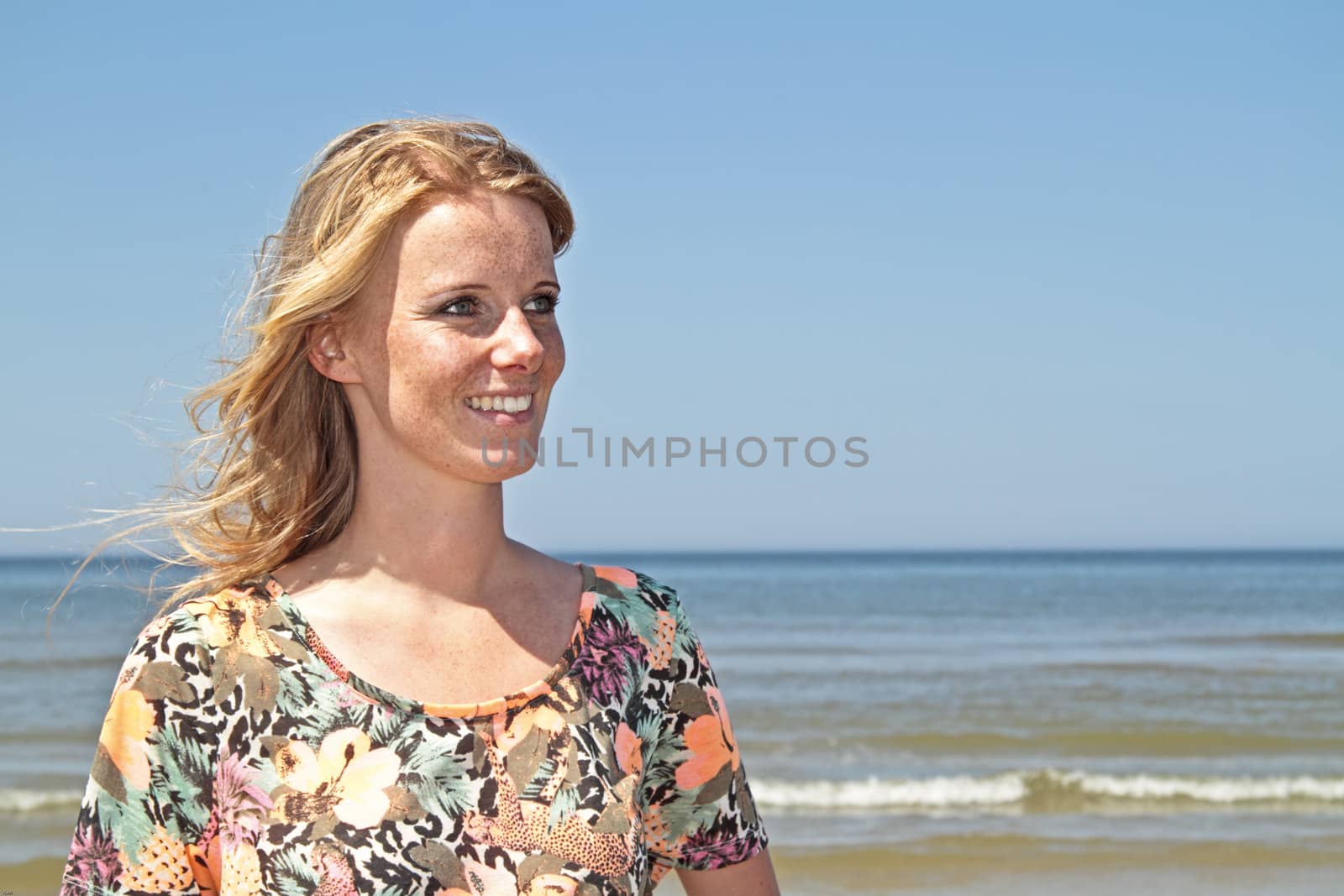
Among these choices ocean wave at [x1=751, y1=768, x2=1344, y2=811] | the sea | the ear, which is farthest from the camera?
ocean wave at [x1=751, y1=768, x2=1344, y2=811]

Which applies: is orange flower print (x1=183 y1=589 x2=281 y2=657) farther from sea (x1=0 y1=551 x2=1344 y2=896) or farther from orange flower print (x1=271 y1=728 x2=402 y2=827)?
sea (x1=0 y1=551 x2=1344 y2=896)

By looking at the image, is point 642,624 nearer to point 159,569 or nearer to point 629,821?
point 629,821

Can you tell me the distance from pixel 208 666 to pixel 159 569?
1.26ft

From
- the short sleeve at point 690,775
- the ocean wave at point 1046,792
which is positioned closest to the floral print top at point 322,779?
the short sleeve at point 690,775

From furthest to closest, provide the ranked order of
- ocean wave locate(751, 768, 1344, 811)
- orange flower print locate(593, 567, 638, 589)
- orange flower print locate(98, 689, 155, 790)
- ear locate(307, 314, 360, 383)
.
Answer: ocean wave locate(751, 768, 1344, 811), orange flower print locate(593, 567, 638, 589), ear locate(307, 314, 360, 383), orange flower print locate(98, 689, 155, 790)

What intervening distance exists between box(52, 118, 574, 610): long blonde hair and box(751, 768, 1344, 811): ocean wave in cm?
623

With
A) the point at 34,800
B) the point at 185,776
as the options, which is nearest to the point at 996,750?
the point at 34,800

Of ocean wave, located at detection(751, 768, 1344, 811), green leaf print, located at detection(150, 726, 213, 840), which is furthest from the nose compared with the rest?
ocean wave, located at detection(751, 768, 1344, 811)

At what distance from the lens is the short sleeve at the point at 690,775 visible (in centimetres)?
181

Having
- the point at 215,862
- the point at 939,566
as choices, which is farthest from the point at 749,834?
the point at 939,566

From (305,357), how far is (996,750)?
320 inches

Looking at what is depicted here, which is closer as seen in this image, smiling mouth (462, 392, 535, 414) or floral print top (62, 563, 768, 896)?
floral print top (62, 563, 768, 896)

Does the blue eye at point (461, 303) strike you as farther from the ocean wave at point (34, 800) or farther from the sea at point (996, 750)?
the ocean wave at point (34, 800)

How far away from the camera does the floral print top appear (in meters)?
1.50
